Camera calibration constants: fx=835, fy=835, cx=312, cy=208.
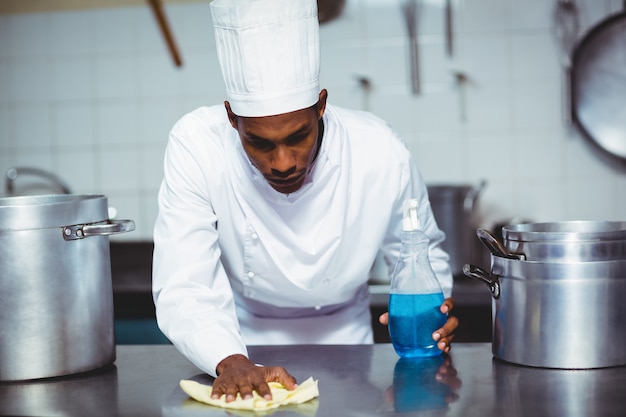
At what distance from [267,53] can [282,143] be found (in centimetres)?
18

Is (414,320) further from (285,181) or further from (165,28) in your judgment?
(165,28)

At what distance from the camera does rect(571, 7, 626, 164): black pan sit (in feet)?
9.87

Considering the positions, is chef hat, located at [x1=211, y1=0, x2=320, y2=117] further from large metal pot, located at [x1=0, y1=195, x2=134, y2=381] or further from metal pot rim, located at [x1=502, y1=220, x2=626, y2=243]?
metal pot rim, located at [x1=502, y1=220, x2=626, y2=243]

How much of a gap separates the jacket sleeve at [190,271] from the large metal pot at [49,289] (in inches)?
5.1

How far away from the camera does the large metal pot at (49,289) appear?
1.33m

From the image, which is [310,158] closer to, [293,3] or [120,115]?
[293,3]

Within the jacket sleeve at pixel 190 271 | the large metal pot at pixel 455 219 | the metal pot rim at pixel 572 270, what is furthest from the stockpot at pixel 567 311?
the large metal pot at pixel 455 219

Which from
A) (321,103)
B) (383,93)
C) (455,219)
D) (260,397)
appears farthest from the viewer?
(383,93)

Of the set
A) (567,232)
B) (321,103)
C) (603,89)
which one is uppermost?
(603,89)

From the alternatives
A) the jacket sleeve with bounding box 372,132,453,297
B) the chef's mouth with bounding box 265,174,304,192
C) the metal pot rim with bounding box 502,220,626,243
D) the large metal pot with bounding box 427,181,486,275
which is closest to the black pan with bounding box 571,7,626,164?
the large metal pot with bounding box 427,181,486,275

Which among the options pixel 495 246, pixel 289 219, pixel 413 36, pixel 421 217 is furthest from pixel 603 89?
pixel 495 246

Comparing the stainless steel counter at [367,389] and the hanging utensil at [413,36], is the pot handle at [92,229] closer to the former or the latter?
the stainless steel counter at [367,389]

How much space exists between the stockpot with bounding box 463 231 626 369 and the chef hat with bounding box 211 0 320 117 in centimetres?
49

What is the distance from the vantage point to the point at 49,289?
135 centimetres
